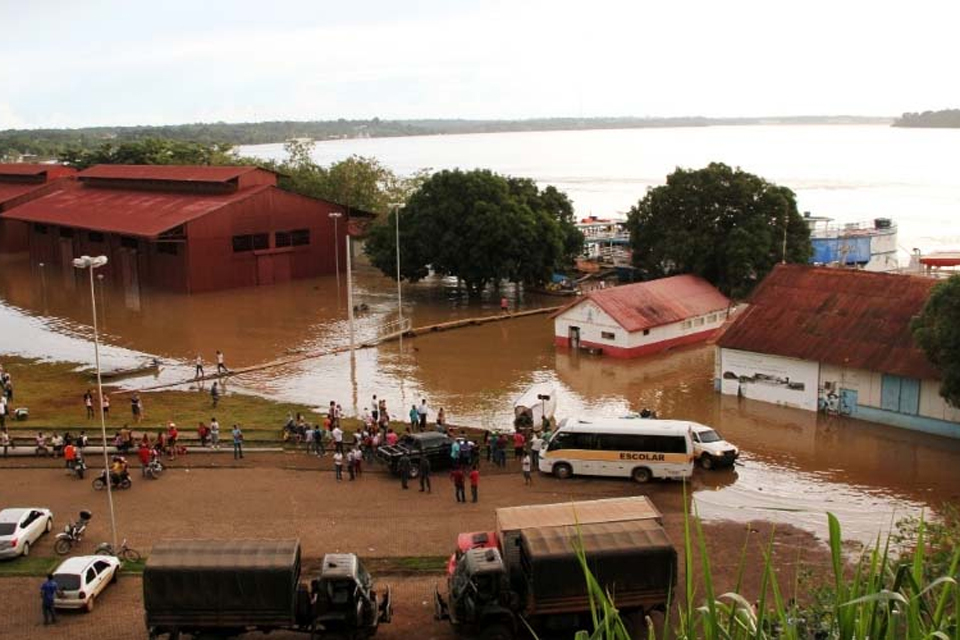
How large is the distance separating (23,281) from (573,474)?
53047 millimetres

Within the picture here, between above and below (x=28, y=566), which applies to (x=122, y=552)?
above

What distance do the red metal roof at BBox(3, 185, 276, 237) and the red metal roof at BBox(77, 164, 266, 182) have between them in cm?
103

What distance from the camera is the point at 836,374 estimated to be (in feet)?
104

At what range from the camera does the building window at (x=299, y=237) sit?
203 ft

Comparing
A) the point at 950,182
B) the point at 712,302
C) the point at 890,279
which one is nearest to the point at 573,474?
the point at 890,279

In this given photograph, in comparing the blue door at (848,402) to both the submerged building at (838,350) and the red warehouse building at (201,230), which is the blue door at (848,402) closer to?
the submerged building at (838,350)

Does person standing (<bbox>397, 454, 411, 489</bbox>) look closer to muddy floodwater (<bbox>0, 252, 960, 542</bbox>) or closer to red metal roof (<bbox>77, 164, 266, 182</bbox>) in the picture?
muddy floodwater (<bbox>0, 252, 960, 542</bbox>)

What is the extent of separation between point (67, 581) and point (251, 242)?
43.9 metres

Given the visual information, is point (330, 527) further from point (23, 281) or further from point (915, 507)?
point (23, 281)

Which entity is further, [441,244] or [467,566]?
[441,244]

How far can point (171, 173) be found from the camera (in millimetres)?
68250

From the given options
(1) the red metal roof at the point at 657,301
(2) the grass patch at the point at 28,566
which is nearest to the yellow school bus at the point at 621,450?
(2) the grass patch at the point at 28,566

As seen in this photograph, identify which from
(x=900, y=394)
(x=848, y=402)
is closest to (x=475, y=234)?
(x=848, y=402)

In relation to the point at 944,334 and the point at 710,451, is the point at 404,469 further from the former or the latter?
the point at 944,334
